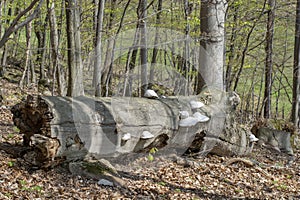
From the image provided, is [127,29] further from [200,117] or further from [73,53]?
[200,117]

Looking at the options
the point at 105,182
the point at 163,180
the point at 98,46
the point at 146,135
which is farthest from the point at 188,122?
the point at 98,46

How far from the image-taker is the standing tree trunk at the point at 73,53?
A: 7.18 m

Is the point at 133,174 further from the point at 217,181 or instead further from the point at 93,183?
the point at 217,181

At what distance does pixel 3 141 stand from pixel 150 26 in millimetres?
9169

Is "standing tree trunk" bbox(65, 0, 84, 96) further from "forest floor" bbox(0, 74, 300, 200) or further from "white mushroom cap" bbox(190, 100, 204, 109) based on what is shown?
"white mushroom cap" bbox(190, 100, 204, 109)

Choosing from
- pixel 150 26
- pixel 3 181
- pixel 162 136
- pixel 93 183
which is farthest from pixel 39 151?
pixel 150 26

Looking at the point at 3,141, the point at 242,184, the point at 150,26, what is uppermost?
the point at 150,26

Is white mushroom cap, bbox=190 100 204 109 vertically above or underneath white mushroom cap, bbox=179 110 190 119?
above

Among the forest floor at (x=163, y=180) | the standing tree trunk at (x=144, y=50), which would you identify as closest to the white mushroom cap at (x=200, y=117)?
the forest floor at (x=163, y=180)

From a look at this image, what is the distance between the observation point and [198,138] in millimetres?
6102

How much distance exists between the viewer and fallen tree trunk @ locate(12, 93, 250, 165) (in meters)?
4.39

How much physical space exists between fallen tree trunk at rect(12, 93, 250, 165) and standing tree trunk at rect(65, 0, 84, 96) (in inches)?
91.2

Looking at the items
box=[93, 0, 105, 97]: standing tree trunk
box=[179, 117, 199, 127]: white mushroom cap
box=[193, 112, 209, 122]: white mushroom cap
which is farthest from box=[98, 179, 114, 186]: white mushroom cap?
box=[93, 0, 105, 97]: standing tree trunk

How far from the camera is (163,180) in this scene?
513 centimetres
